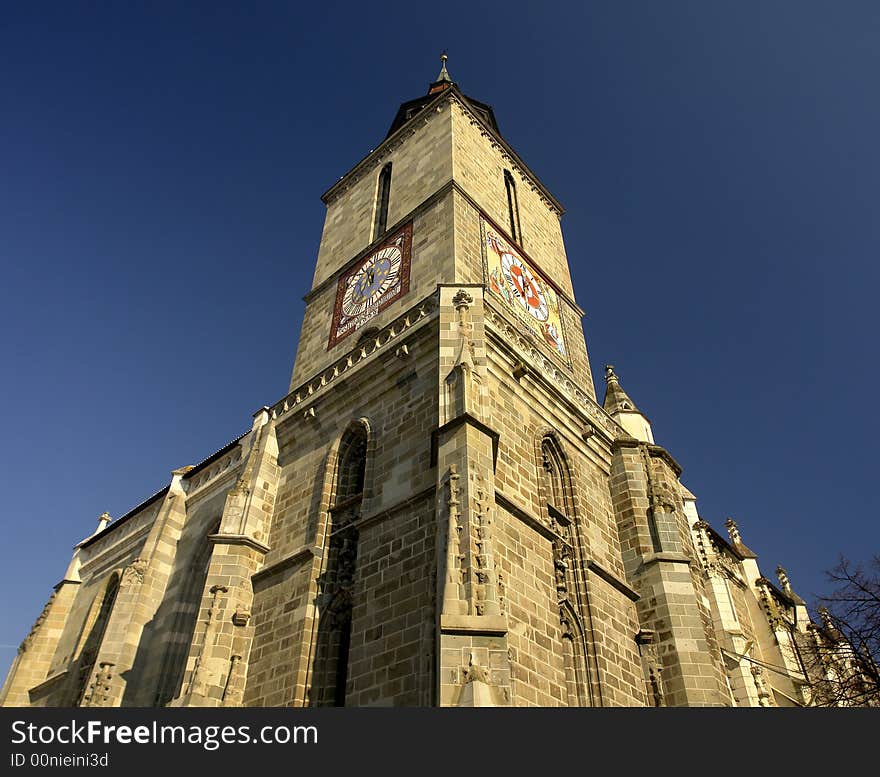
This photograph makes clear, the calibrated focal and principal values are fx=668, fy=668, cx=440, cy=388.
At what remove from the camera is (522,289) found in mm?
17578

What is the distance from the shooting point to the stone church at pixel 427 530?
32.0 feet

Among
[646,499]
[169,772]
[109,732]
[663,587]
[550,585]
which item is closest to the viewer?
[169,772]

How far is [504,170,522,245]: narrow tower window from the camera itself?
20.0 meters

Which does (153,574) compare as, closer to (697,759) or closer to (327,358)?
(327,358)

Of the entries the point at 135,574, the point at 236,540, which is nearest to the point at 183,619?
the point at 135,574

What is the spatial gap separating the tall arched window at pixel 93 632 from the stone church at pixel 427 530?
0.07m

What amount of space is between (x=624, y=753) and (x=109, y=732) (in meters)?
4.89

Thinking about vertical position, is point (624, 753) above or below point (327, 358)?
below

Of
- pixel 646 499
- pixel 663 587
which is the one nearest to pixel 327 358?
pixel 646 499

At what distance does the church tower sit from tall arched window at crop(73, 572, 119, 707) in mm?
73

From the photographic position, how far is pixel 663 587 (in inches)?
503

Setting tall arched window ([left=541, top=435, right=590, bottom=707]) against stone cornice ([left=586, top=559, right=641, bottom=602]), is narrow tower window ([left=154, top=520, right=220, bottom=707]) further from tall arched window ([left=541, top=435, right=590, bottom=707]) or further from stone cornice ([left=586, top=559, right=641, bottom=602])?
stone cornice ([left=586, top=559, right=641, bottom=602])

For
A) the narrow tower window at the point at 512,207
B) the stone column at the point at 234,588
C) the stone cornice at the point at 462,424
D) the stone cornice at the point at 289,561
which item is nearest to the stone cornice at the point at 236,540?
the stone column at the point at 234,588

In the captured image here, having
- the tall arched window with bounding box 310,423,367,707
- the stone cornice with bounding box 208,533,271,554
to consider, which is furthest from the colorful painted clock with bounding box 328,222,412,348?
the stone cornice with bounding box 208,533,271,554
